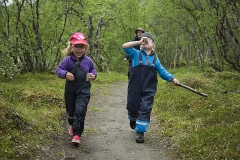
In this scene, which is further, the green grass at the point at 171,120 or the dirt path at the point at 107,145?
the dirt path at the point at 107,145

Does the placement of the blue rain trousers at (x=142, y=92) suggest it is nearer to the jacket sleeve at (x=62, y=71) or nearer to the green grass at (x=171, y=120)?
the green grass at (x=171, y=120)

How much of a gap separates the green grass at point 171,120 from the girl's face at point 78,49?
1680 mm

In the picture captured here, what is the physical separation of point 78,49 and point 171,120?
368cm

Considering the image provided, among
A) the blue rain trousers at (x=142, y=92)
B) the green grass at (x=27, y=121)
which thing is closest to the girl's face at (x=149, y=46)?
the blue rain trousers at (x=142, y=92)

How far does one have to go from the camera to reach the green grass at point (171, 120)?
16.9 feet

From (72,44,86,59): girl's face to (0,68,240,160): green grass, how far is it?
1680 mm

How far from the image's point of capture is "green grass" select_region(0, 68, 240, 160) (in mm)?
5164

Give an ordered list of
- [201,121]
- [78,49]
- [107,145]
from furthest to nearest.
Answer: [201,121] → [107,145] → [78,49]

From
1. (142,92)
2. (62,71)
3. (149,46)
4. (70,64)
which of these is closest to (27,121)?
(62,71)

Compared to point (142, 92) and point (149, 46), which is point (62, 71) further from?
point (149, 46)

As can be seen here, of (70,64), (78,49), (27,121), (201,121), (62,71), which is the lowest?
(201,121)

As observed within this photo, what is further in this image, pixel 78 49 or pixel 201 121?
pixel 201 121

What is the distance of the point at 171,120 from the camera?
809 centimetres

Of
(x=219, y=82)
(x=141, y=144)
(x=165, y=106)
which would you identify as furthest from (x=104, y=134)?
(x=219, y=82)
